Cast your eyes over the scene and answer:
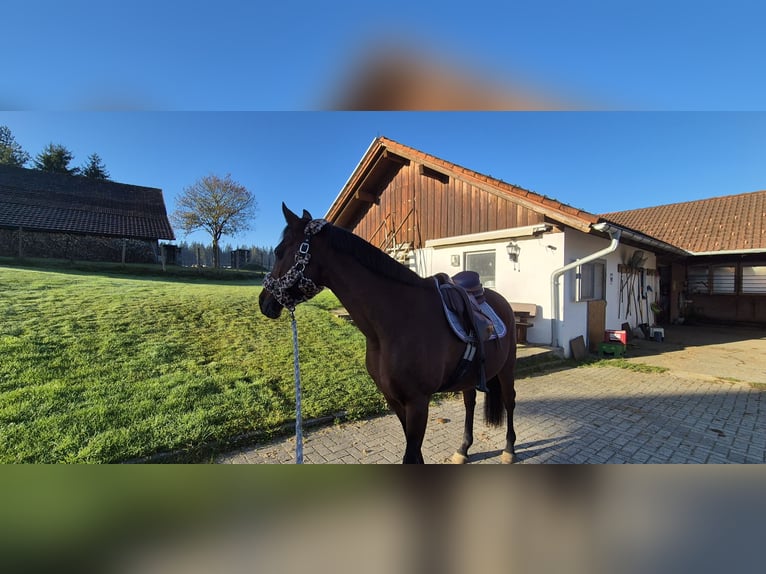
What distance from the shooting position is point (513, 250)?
6371 mm

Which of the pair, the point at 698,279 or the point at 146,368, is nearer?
the point at 146,368

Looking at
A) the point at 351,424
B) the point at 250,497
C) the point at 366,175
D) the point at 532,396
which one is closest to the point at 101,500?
the point at 250,497

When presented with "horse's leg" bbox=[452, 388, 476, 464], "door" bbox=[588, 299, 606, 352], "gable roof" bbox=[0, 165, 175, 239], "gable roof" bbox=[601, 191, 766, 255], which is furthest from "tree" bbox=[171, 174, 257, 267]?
"gable roof" bbox=[601, 191, 766, 255]

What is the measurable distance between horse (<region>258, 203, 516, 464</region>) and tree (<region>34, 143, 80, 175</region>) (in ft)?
Answer: 8.39

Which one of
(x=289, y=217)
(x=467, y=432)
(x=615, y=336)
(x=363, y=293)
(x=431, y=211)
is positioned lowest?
(x=467, y=432)

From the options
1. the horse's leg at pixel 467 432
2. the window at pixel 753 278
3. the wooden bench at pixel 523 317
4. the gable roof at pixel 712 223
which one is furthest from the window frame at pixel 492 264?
the window at pixel 753 278

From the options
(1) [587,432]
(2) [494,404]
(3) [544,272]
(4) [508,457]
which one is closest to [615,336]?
(3) [544,272]

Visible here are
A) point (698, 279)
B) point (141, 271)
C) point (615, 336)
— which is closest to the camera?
point (141, 271)

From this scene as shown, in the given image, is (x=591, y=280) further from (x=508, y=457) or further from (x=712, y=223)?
(x=712, y=223)

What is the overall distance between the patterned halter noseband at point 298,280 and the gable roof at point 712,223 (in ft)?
31.8

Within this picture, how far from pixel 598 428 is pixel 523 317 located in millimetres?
3528

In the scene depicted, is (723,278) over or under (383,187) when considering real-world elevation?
under

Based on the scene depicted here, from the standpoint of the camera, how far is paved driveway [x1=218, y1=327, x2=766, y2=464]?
2.60 metres

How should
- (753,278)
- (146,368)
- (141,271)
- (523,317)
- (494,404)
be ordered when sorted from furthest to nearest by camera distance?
1. (753,278)
2. (523,317)
3. (141,271)
4. (146,368)
5. (494,404)
